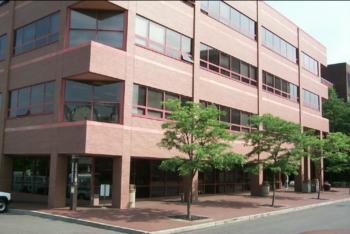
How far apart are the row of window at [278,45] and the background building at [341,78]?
30.1m

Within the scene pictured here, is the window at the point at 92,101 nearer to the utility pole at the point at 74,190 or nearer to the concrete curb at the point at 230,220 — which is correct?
the utility pole at the point at 74,190

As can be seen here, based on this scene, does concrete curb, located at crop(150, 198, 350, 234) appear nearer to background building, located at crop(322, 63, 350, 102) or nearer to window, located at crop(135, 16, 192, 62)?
window, located at crop(135, 16, 192, 62)

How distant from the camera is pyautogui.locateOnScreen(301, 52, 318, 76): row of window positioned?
138 feet

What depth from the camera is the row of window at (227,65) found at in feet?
93.9

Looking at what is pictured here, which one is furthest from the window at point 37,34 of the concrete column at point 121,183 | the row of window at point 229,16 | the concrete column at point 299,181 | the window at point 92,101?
the concrete column at point 299,181

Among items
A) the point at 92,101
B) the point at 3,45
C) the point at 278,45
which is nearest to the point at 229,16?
the point at 278,45

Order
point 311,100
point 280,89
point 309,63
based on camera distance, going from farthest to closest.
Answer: point 311,100 < point 309,63 < point 280,89

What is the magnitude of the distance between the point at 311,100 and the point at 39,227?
33.6 metres

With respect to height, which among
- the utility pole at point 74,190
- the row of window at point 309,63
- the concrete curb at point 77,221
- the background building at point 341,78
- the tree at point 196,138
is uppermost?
the background building at point 341,78

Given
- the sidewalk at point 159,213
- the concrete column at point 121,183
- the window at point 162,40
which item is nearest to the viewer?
the sidewalk at point 159,213

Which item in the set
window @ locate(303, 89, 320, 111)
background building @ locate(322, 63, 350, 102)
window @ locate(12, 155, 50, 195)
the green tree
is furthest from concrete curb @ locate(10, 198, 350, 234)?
background building @ locate(322, 63, 350, 102)

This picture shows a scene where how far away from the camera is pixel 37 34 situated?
24.4 m

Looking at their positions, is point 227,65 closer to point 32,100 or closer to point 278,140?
point 278,140

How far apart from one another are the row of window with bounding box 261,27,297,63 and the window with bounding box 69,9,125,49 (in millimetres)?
16481
